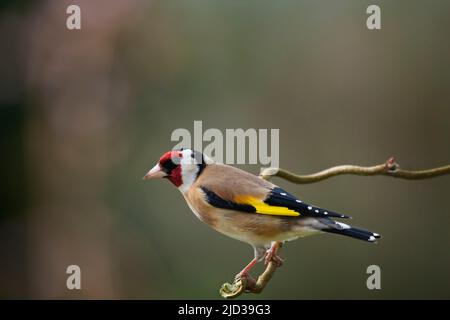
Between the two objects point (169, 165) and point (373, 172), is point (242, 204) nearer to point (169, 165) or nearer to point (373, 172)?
point (169, 165)

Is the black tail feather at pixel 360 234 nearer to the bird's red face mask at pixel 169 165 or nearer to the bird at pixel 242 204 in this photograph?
the bird at pixel 242 204

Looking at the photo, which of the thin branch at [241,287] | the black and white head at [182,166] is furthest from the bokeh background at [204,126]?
the thin branch at [241,287]

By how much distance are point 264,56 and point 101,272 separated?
2.44 meters

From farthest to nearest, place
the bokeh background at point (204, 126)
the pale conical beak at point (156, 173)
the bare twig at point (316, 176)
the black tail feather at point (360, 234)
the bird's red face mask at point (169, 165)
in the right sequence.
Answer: the bokeh background at point (204, 126)
the bird's red face mask at point (169, 165)
the pale conical beak at point (156, 173)
the bare twig at point (316, 176)
the black tail feather at point (360, 234)

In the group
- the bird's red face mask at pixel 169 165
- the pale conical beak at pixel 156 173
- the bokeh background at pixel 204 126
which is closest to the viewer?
the pale conical beak at pixel 156 173

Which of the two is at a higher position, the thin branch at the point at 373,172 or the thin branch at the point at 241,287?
the thin branch at the point at 373,172

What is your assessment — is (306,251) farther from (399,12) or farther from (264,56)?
(399,12)

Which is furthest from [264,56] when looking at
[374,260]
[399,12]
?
[374,260]

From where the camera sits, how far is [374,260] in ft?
16.2

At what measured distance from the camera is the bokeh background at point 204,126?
5008 mm

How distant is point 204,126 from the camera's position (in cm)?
529

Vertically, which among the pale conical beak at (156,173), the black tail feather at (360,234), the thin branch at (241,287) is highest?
the pale conical beak at (156,173)

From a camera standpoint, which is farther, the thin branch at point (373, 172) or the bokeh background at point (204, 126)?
the bokeh background at point (204, 126)

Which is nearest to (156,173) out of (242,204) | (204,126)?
(242,204)
